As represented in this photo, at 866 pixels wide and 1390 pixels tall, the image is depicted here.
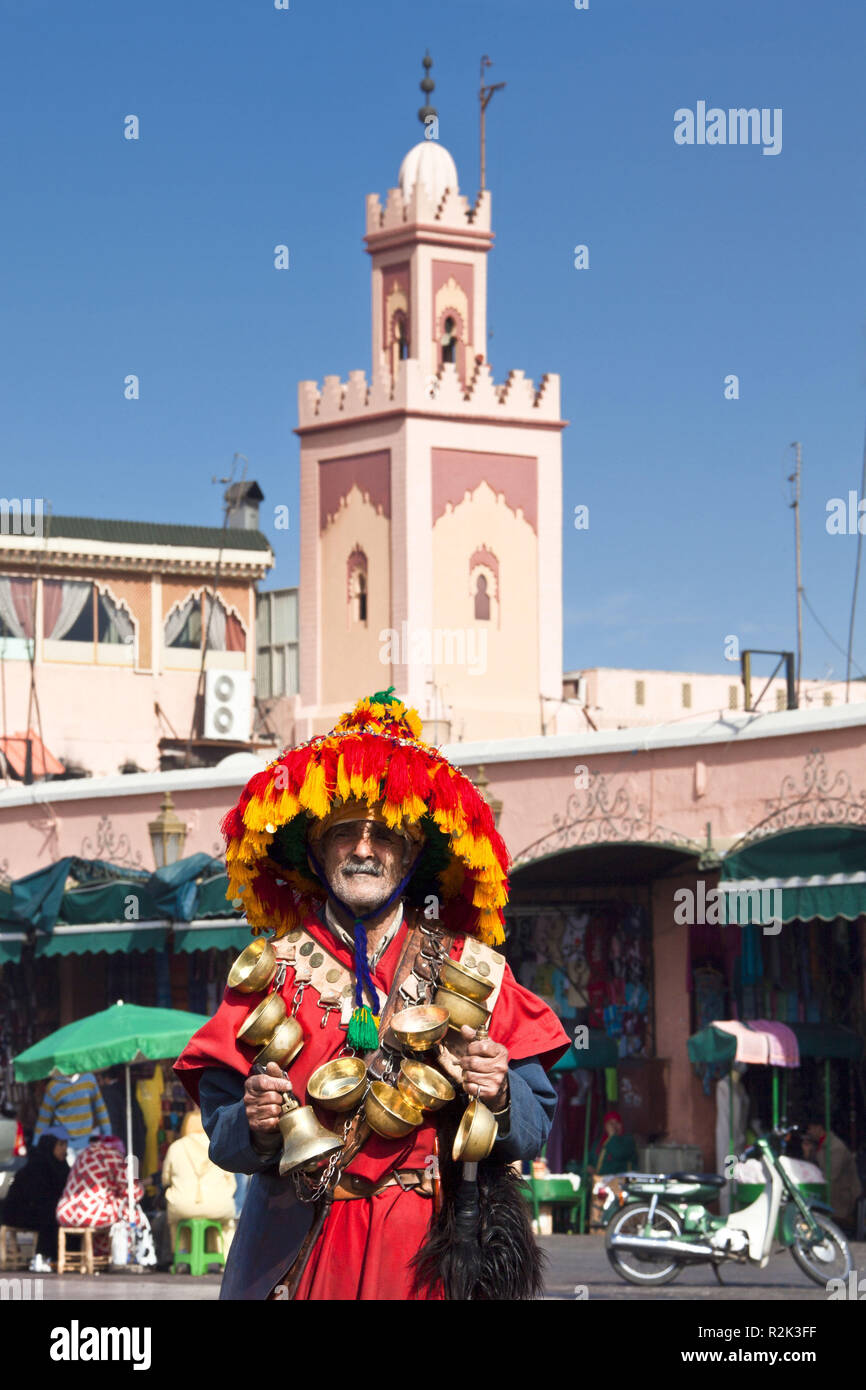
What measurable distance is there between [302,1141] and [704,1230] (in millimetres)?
10578

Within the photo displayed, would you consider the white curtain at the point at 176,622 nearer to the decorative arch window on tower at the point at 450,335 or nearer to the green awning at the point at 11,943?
the decorative arch window on tower at the point at 450,335

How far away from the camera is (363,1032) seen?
5645 mm

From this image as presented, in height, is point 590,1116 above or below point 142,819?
below

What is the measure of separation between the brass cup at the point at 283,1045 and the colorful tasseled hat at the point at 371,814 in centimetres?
14

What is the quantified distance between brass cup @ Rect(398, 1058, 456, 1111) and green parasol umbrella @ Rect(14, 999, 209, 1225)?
11.7 meters

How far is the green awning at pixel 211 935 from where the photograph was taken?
21.7m

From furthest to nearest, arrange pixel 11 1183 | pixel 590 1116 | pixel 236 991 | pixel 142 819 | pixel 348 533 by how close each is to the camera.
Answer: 1. pixel 348 533
2. pixel 142 819
3. pixel 590 1116
4. pixel 11 1183
5. pixel 236 991

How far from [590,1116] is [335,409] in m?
20.3

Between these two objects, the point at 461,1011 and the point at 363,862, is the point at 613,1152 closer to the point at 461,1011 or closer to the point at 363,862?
the point at 363,862

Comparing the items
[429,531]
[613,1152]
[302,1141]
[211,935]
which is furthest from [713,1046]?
[429,531]

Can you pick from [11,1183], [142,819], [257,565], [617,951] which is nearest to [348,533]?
[257,565]
